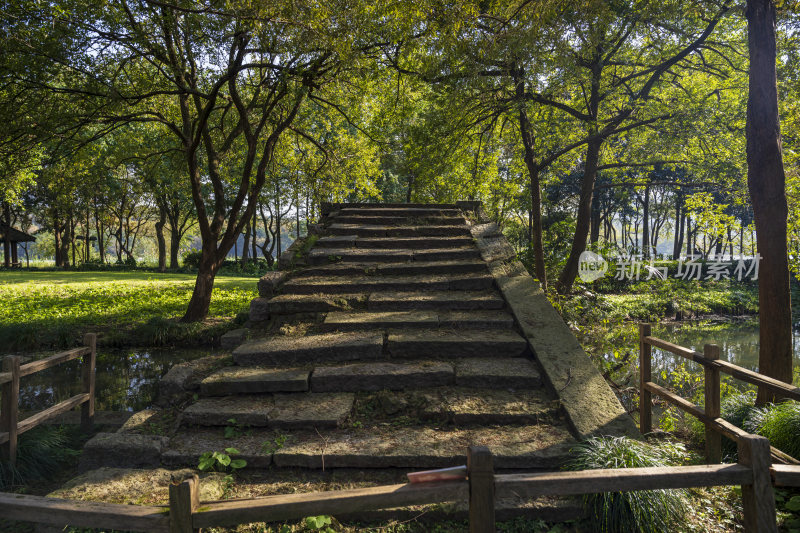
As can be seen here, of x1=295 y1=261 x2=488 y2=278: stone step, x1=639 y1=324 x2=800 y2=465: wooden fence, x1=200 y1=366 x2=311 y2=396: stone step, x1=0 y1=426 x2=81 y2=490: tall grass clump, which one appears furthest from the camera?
x1=295 y1=261 x2=488 y2=278: stone step

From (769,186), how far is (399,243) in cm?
469

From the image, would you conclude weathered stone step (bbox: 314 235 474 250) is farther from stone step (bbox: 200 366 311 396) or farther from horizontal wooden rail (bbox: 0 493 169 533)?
horizontal wooden rail (bbox: 0 493 169 533)

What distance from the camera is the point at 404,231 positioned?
26.0ft

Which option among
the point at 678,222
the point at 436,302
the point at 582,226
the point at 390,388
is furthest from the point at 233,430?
the point at 678,222

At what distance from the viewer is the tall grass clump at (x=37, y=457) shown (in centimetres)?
373

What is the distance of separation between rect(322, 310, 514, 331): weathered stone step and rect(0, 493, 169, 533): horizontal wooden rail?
3.25 meters

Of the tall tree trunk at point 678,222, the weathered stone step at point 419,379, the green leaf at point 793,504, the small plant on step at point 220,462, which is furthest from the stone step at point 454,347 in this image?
the tall tree trunk at point 678,222

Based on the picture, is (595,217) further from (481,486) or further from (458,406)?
(481,486)

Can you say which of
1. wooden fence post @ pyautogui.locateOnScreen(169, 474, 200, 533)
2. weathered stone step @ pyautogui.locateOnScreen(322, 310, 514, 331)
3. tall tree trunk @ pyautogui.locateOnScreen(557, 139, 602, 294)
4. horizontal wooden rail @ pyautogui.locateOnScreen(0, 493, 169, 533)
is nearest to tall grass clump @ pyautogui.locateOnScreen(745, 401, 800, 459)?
weathered stone step @ pyautogui.locateOnScreen(322, 310, 514, 331)

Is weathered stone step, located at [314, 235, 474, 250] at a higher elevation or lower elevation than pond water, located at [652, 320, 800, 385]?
higher

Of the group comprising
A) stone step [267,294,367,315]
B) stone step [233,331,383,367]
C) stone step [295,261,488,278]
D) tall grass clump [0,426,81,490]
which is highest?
stone step [295,261,488,278]

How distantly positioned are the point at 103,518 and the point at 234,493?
1197mm

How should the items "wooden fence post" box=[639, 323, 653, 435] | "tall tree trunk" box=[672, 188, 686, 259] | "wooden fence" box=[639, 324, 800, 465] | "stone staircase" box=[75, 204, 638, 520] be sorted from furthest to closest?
"tall tree trunk" box=[672, 188, 686, 259]
"wooden fence post" box=[639, 323, 653, 435]
"stone staircase" box=[75, 204, 638, 520]
"wooden fence" box=[639, 324, 800, 465]

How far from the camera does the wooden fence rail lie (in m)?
1.88
